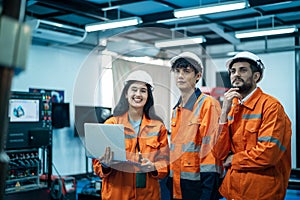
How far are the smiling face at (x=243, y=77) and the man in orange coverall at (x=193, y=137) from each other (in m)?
0.19

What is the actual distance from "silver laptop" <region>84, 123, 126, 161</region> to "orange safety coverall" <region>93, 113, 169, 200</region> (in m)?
0.13

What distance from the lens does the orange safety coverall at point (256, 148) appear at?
2227mm

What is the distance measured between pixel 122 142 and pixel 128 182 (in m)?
0.33

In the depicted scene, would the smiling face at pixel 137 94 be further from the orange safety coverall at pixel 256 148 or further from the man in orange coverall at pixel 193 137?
the orange safety coverall at pixel 256 148

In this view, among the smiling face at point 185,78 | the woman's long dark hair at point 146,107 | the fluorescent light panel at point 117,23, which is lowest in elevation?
the woman's long dark hair at point 146,107

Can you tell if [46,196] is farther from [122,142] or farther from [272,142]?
[272,142]

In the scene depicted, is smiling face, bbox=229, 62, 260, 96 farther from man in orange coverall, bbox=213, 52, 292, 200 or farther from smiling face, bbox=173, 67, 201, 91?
smiling face, bbox=173, 67, 201, 91

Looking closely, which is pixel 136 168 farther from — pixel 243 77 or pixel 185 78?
pixel 243 77

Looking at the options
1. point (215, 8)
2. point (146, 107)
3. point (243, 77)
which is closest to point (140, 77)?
point (146, 107)

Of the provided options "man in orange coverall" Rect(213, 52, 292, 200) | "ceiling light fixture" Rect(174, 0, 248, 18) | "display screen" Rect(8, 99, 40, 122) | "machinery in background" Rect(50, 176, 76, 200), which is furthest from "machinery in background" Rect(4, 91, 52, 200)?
"man in orange coverall" Rect(213, 52, 292, 200)

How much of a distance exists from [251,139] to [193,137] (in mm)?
331

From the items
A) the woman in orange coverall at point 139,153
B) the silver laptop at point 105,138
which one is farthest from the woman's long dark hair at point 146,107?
the silver laptop at point 105,138

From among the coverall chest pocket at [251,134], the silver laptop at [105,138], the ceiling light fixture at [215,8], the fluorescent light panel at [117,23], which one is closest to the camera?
the silver laptop at [105,138]

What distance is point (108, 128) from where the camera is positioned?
215 cm
